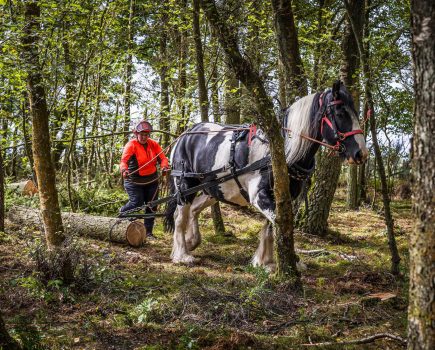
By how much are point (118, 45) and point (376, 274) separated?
6.87 m

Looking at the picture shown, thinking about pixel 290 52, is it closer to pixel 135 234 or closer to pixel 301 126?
pixel 301 126

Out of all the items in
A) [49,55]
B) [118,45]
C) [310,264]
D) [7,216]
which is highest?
[118,45]

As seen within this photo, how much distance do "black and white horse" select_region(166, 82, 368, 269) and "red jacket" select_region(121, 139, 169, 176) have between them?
0.97 metres

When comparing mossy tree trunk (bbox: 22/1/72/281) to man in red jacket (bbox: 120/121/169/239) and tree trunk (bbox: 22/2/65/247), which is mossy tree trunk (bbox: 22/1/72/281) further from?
man in red jacket (bbox: 120/121/169/239)

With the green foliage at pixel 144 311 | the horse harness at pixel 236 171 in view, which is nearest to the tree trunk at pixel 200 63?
the horse harness at pixel 236 171

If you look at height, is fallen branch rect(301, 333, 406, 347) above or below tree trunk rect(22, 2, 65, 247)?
below

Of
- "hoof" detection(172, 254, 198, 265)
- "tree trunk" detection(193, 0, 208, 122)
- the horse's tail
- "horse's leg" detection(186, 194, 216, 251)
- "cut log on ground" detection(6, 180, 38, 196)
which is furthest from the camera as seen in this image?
"cut log on ground" detection(6, 180, 38, 196)

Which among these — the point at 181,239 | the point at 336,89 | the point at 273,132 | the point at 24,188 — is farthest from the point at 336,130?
the point at 24,188

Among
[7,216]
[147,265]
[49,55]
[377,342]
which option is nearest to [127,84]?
[7,216]

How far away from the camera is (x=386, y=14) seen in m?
9.53

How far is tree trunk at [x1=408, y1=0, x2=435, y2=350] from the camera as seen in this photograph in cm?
224

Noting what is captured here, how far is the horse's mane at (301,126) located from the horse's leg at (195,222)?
2215mm

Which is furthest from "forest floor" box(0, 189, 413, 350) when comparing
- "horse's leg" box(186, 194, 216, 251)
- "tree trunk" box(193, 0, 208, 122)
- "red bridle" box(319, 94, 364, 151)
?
"tree trunk" box(193, 0, 208, 122)

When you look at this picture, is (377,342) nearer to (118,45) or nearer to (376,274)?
(376,274)
